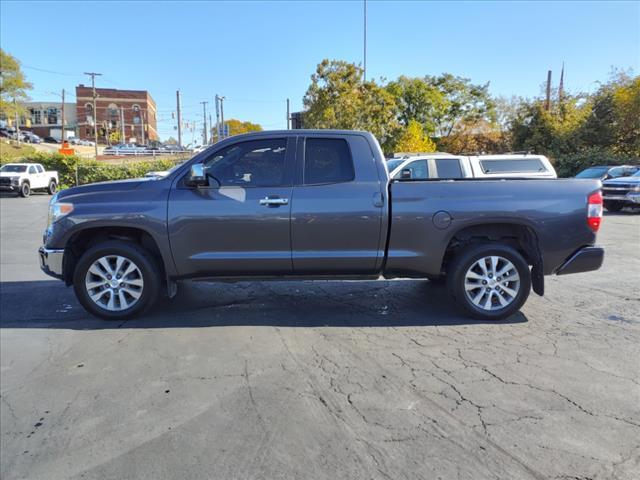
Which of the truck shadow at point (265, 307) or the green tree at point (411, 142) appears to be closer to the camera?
the truck shadow at point (265, 307)

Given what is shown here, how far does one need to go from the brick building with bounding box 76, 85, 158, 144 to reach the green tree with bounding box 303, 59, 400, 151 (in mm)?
77448

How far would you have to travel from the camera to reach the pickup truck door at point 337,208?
487 centimetres

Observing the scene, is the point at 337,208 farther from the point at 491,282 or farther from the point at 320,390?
the point at 320,390

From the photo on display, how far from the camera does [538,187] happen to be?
4.93 meters

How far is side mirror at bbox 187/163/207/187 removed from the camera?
4.76 metres

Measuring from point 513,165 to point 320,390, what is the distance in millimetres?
10649

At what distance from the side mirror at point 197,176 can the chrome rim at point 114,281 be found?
3.49ft

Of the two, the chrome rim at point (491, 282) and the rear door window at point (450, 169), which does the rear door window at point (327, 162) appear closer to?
the chrome rim at point (491, 282)

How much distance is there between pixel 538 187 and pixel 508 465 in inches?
124

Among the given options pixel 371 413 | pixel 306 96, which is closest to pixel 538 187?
pixel 371 413

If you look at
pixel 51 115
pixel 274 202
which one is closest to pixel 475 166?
pixel 274 202

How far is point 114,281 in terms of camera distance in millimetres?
5016

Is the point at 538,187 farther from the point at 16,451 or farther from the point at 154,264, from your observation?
the point at 16,451

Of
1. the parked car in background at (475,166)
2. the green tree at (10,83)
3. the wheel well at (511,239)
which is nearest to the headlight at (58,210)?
the wheel well at (511,239)
